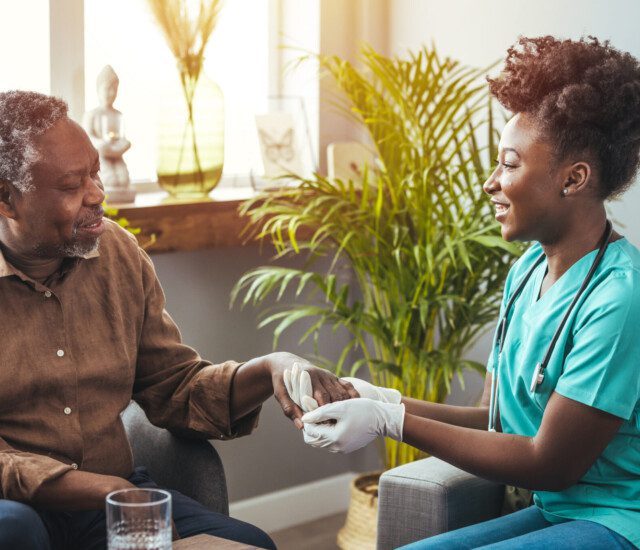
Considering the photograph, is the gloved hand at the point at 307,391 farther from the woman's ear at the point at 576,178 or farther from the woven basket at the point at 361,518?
the woven basket at the point at 361,518

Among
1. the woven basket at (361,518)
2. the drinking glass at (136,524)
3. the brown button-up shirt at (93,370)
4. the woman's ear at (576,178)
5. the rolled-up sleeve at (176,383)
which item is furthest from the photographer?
the woven basket at (361,518)

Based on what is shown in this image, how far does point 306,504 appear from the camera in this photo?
3408 mm

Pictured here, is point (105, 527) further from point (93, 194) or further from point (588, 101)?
point (588, 101)

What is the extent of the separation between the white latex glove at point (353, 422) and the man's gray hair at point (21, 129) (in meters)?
0.65

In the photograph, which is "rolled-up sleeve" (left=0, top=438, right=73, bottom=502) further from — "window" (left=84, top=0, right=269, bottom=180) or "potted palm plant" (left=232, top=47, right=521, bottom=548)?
"window" (left=84, top=0, right=269, bottom=180)

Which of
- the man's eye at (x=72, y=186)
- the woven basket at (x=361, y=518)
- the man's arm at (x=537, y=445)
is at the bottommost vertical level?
the woven basket at (x=361, y=518)

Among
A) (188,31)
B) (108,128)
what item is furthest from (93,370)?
(188,31)

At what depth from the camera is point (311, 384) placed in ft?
5.94

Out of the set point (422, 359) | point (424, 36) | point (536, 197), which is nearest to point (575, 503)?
point (536, 197)

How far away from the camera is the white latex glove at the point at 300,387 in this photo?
178 cm

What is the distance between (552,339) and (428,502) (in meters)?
0.41

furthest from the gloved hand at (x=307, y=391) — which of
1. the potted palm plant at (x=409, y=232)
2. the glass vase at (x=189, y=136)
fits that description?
the glass vase at (x=189, y=136)

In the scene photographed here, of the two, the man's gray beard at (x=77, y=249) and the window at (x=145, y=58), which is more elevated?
the window at (x=145, y=58)

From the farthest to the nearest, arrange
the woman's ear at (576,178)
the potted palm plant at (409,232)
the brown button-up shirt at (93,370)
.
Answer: the potted palm plant at (409,232) → the brown button-up shirt at (93,370) → the woman's ear at (576,178)
